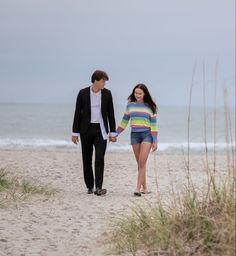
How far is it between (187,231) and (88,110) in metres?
4.38

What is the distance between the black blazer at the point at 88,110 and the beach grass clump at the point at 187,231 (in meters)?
3.42

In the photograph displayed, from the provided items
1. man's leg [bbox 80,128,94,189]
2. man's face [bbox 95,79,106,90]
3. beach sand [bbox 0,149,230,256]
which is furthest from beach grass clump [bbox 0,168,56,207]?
man's face [bbox 95,79,106,90]

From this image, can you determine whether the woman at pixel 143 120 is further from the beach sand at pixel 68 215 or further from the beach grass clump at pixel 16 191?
the beach grass clump at pixel 16 191

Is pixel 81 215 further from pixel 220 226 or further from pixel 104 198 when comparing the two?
pixel 220 226

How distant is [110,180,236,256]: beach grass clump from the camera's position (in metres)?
4.80

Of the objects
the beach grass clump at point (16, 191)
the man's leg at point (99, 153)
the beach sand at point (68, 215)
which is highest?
the man's leg at point (99, 153)

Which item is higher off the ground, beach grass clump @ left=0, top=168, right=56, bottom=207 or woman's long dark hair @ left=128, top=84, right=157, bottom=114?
woman's long dark hair @ left=128, top=84, right=157, bottom=114

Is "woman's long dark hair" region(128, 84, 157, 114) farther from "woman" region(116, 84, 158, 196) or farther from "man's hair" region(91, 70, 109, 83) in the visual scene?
"man's hair" region(91, 70, 109, 83)

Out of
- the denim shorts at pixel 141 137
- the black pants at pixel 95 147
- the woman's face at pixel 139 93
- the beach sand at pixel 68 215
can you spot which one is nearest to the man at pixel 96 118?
the black pants at pixel 95 147

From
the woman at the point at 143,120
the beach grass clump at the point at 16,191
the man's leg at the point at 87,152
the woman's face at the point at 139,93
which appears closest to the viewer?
the beach grass clump at the point at 16,191

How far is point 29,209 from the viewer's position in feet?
25.7

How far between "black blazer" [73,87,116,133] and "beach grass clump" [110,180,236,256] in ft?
11.2

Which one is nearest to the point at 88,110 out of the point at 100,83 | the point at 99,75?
the point at 100,83

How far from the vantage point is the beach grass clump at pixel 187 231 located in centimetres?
480
